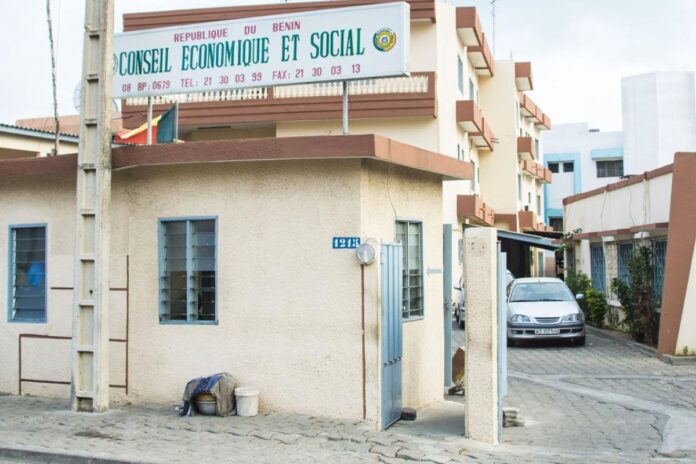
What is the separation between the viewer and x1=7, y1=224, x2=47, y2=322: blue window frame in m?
12.2

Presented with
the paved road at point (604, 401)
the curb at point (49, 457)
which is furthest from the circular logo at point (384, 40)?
the curb at point (49, 457)

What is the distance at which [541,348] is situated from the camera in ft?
66.7

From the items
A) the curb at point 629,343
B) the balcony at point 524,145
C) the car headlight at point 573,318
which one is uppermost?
the balcony at point 524,145

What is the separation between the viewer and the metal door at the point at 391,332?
10258 millimetres

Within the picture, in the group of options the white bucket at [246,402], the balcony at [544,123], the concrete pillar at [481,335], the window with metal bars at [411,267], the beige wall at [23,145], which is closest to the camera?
the concrete pillar at [481,335]

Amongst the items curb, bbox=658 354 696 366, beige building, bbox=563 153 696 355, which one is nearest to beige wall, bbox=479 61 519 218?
beige building, bbox=563 153 696 355

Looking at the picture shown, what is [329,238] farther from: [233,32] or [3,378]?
[3,378]

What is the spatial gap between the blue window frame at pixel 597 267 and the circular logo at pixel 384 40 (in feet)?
55.7

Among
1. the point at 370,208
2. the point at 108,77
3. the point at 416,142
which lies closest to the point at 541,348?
the point at 416,142

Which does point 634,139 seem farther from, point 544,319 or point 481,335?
point 481,335

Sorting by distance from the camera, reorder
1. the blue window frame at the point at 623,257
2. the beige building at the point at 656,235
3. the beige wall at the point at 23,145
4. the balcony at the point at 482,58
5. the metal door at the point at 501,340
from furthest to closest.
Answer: the balcony at the point at 482,58 → the blue window frame at the point at 623,257 → the beige wall at the point at 23,145 → the beige building at the point at 656,235 → the metal door at the point at 501,340

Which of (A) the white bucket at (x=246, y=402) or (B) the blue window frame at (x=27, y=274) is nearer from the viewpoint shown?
(A) the white bucket at (x=246, y=402)

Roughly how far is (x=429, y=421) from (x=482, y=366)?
1.63 m

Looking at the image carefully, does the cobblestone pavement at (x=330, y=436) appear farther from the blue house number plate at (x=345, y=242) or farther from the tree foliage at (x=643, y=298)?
the tree foliage at (x=643, y=298)
